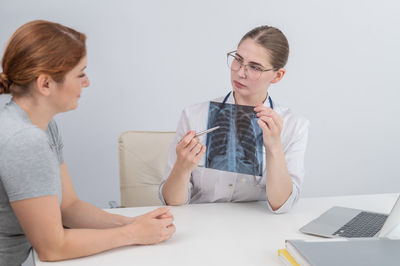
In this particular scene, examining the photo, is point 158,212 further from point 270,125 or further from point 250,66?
point 250,66

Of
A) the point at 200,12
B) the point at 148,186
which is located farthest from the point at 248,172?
the point at 200,12

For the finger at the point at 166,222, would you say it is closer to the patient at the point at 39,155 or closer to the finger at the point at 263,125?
the patient at the point at 39,155

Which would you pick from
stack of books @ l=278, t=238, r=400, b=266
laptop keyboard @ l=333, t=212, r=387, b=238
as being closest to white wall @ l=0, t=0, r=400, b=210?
laptop keyboard @ l=333, t=212, r=387, b=238

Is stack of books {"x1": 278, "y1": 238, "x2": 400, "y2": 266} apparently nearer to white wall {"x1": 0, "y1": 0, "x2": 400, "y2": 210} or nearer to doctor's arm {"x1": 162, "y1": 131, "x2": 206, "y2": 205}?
doctor's arm {"x1": 162, "y1": 131, "x2": 206, "y2": 205}

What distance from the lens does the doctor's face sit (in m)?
1.86

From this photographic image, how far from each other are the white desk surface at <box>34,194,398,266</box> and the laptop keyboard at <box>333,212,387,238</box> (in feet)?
0.45

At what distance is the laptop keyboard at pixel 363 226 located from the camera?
145cm

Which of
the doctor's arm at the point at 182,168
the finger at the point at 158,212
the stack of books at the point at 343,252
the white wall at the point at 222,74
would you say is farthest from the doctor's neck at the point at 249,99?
the white wall at the point at 222,74

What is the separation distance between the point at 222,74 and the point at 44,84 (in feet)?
6.64

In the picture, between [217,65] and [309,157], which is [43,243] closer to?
[217,65]

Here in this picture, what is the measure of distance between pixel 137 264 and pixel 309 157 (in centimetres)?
248

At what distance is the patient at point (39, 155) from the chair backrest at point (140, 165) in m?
0.83

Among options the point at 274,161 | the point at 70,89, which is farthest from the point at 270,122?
the point at 70,89

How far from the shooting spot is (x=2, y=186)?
122cm
